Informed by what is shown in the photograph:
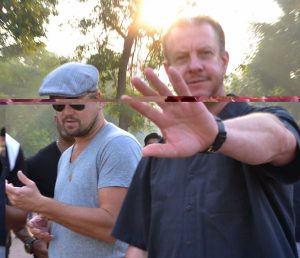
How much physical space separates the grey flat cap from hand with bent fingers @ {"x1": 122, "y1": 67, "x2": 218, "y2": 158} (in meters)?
0.37

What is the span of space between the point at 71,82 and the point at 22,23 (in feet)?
0.75

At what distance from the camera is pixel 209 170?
0.64m

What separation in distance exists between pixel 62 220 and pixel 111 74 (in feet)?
1.05

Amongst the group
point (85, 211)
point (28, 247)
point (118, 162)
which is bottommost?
point (28, 247)

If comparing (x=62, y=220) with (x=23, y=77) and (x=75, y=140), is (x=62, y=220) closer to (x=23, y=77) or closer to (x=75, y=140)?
(x=75, y=140)

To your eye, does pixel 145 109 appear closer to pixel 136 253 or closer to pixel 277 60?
pixel 136 253

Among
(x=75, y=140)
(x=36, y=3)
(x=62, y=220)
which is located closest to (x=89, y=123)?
(x=75, y=140)

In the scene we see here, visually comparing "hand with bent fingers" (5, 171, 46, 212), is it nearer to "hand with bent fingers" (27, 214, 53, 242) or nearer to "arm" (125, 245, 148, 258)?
"hand with bent fingers" (27, 214, 53, 242)

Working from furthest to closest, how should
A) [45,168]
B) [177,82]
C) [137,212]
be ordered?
[45,168] → [137,212] → [177,82]

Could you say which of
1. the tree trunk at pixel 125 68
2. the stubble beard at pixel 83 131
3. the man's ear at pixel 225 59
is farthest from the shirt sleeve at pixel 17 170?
the man's ear at pixel 225 59

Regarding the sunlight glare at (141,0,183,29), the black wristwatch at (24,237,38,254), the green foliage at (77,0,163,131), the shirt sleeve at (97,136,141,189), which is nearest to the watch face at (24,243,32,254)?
the black wristwatch at (24,237,38,254)

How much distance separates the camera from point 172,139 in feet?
1.61

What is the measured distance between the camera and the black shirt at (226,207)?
60 cm

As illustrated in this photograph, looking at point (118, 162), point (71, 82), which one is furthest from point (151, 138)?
point (71, 82)
